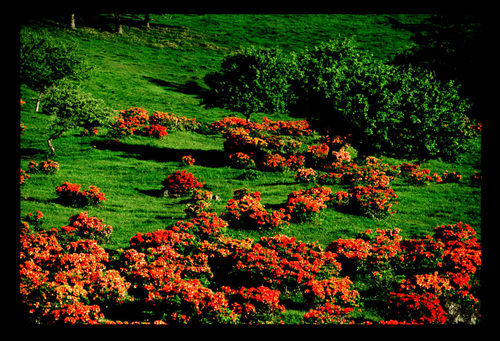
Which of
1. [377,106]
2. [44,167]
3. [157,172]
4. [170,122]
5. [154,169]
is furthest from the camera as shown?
[170,122]

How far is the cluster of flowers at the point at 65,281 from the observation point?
1003 centimetres

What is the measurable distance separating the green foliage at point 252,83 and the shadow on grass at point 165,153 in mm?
6494

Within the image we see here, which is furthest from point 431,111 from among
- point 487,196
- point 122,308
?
point 487,196

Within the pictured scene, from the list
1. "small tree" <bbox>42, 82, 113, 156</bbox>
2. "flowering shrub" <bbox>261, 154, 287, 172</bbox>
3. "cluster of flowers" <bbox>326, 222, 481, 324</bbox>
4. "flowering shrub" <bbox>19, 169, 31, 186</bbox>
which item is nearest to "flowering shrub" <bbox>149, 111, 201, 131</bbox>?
"small tree" <bbox>42, 82, 113, 156</bbox>

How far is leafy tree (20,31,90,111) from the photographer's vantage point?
35625 millimetres

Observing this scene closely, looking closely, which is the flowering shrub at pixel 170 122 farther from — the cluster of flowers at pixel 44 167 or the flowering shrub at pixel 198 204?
the flowering shrub at pixel 198 204

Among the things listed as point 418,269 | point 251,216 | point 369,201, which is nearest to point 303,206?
point 251,216

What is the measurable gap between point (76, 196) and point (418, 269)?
1757 cm

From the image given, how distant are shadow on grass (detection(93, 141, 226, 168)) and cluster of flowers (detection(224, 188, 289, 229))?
9.72m

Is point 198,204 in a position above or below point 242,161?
below

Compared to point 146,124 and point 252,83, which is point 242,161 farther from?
point 146,124

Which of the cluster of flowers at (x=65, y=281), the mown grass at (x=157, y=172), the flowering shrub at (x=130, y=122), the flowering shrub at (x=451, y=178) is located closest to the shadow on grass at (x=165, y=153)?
the mown grass at (x=157, y=172)

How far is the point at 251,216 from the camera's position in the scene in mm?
18656

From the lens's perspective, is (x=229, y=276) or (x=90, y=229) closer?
(x=229, y=276)
